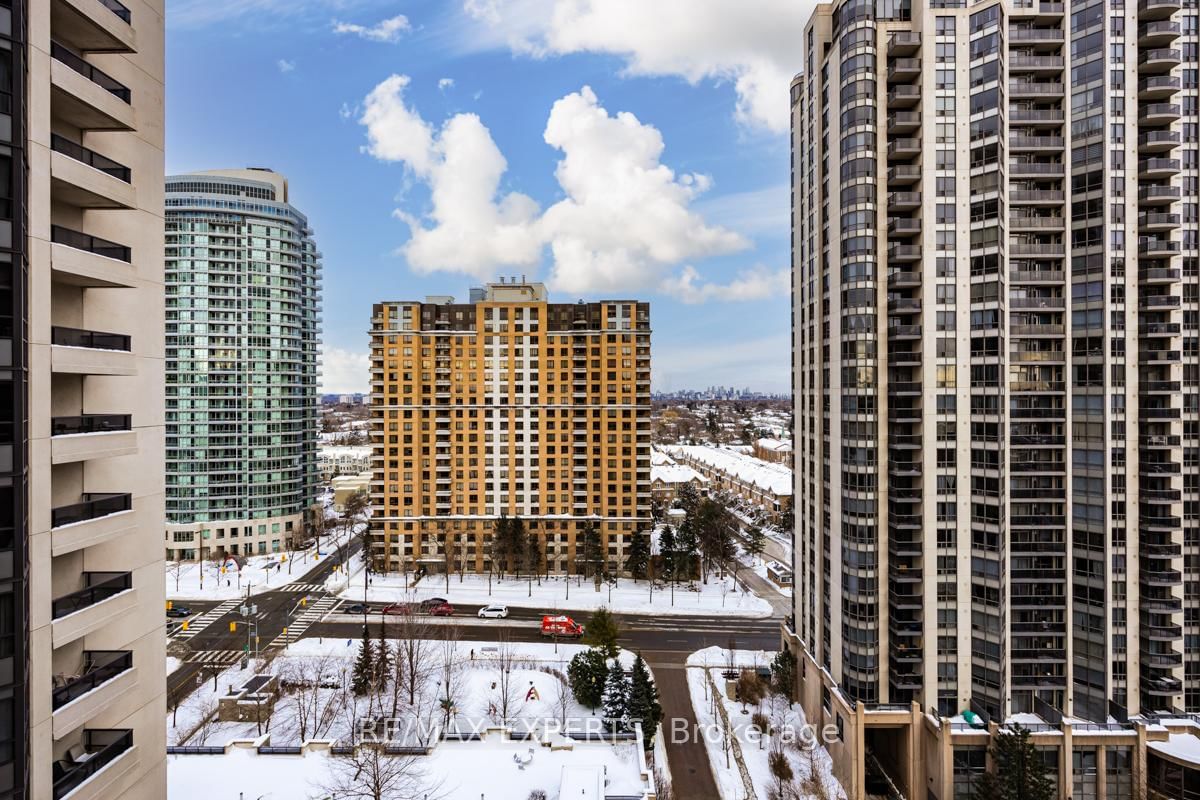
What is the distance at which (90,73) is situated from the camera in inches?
557

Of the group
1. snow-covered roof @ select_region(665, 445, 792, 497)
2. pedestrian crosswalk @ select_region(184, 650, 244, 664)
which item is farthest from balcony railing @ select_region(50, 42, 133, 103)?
snow-covered roof @ select_region(665, 445, 792, 497)

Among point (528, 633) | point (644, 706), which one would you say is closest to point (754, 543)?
point (528, 633)

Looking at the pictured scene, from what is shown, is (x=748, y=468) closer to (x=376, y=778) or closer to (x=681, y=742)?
(x=681, y=742)

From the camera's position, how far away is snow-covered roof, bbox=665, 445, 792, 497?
97250 millimetres

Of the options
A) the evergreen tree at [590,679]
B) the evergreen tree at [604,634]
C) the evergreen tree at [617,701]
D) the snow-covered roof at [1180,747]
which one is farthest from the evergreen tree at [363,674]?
the snow-covered roof at [1180,747]

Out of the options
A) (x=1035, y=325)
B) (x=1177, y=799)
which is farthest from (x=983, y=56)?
(x=1177, y=799)

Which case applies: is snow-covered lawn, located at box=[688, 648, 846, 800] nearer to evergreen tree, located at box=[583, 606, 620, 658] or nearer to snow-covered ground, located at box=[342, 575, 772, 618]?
evergreen tree, located at box=[583, 606, 620, 658]

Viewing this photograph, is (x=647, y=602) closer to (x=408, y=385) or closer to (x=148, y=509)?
(x=408, y=385)

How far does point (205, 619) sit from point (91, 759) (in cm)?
5249

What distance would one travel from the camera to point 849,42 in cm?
3419

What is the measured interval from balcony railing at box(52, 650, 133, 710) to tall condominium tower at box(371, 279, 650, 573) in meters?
56.1

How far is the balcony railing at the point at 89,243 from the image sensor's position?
13312 millimetres

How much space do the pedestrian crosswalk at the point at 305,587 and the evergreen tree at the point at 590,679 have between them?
40439 millimetres

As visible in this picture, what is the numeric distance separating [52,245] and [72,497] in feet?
21.1
